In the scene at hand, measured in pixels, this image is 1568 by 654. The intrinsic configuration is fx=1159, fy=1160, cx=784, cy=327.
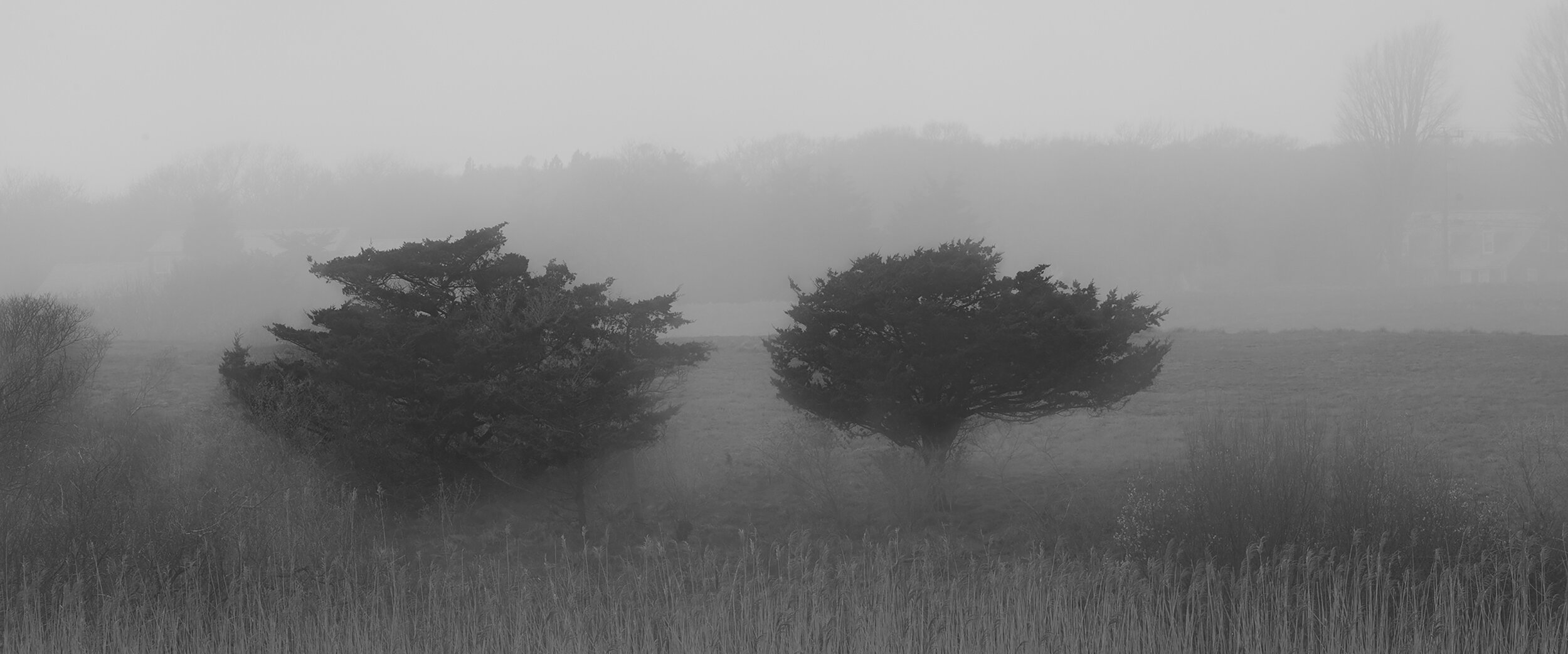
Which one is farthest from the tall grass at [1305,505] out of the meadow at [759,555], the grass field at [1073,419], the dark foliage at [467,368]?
the dark foliage at [467,368]

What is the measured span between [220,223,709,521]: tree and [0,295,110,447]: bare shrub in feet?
7.32

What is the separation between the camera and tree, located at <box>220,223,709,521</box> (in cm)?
1309

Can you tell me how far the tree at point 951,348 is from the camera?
13156mm

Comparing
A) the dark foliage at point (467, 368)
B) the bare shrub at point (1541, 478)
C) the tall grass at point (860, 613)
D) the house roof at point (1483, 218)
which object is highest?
the house roof at point (1483, 218)

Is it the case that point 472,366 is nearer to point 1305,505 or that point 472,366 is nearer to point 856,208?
point 1305,505

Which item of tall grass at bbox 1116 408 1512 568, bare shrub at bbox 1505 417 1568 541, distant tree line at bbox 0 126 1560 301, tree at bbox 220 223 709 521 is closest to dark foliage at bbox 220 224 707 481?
tree at bbox 220 223 709 521

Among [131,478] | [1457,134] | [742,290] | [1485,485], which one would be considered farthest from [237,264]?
[1457,134]

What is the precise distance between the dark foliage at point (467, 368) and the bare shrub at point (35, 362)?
223 centimetres

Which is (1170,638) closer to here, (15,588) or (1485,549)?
(1485,549)

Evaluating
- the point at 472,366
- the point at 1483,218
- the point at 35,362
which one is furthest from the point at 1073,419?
the point at 1483,218

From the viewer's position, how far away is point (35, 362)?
14.5 meters

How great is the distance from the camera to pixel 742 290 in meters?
50.1

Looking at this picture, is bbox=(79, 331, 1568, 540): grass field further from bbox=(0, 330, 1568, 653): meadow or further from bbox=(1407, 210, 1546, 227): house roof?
bbox=(1407, 210, 1546, 227): house roof

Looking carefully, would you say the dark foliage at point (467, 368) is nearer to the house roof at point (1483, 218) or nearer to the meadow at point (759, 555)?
the meadow at point (759, 555)
